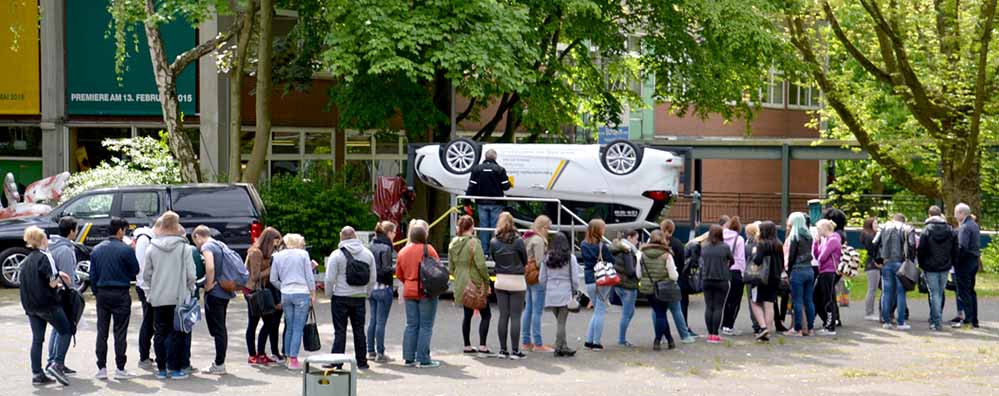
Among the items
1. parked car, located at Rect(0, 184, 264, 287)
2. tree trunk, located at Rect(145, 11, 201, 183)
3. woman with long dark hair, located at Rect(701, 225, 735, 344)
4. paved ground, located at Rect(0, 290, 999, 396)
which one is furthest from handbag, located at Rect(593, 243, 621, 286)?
tree trunk, located at Rect(145, 11, 201, 183)

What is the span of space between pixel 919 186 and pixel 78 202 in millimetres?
18668

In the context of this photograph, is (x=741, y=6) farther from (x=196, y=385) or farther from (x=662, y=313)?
(x=196, y=385)

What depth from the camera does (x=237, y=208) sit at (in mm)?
21969

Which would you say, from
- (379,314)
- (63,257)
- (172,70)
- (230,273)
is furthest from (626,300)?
(172,70)

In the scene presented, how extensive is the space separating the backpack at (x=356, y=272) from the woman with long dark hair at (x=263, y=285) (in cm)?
85

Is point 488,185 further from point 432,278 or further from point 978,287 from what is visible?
point 978,287

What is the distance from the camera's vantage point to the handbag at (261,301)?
13.7 m

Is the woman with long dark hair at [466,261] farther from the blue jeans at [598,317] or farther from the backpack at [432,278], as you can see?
the blue jeans at [598,317]

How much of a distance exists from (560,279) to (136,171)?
45.0 ft

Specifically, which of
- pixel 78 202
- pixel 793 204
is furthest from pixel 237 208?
pixel 793 204

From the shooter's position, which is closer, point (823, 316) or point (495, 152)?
point (823, 316)

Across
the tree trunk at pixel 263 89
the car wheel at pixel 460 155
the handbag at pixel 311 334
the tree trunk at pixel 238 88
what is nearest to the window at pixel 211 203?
the tree trunk at pixel 263 89

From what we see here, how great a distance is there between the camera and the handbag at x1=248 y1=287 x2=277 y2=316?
539 inches

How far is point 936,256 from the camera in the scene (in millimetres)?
18094
